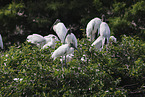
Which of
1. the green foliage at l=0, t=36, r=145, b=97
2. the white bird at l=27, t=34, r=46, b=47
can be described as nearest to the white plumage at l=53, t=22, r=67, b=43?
the green foliage at l=0, t=36, r=145, b=97

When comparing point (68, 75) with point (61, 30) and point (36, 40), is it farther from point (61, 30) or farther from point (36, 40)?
point (36, 40)

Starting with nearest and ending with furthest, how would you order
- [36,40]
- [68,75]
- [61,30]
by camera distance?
[68,75], [61,30], [36,40]

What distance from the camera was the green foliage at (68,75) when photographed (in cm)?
242

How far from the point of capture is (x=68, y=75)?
253 cm

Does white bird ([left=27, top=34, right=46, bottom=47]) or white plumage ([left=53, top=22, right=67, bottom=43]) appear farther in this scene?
white bird ([left=27, top=34, right=46, bottom=47])

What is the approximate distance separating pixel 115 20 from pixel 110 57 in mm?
5312

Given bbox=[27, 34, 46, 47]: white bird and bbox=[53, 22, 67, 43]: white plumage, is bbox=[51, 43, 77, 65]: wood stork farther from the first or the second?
bbox=[27, 34, 46, 47]: white bird

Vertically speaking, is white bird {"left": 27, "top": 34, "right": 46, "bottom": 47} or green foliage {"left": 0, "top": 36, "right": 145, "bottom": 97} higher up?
white bird {"left": 27, "top": 34, "right": 46, "bottom": 47}

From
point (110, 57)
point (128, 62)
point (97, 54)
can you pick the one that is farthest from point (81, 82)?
point (128, 62)

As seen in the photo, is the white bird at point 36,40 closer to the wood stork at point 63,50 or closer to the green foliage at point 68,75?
the green foliage at point 68,75

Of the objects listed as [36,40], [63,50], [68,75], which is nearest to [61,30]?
[63,50]

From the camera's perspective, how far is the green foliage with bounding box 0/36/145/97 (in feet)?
7.94

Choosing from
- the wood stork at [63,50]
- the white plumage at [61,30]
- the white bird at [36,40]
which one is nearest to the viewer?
the wood stork at [63,50]

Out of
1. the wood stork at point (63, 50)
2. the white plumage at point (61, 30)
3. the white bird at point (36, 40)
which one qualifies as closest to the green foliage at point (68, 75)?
the wood stork at point (63, 50)
